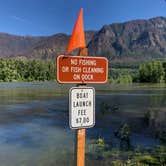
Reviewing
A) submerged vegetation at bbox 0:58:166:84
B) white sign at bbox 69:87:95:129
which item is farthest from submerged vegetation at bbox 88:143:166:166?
submerged vegetation at bbox 0:58:166:84

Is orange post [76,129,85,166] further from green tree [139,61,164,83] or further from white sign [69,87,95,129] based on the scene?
green tree [139,61,164,83]

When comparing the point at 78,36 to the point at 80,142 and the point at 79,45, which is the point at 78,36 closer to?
the point at 79,45

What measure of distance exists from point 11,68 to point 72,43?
140 m

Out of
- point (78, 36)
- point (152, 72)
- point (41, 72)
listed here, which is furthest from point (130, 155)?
point (41, 72)

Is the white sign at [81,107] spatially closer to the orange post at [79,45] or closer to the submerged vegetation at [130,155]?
the orange post at [79,45]

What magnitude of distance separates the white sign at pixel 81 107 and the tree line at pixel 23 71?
132 m

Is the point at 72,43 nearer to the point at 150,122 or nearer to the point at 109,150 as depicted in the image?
the point at 109,150

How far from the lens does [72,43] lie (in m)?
4.17

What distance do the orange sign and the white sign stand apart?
0.43 ft

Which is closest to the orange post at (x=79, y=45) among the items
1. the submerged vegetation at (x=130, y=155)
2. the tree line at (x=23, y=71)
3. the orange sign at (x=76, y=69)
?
the orange sign at (x=76, y=69)

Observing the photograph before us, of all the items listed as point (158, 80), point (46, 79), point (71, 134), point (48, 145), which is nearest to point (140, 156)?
point (48, 145)

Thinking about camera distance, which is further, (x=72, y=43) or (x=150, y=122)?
(x=150, y=122)

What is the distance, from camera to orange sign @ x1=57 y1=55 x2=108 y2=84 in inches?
164

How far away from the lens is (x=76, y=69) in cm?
421
